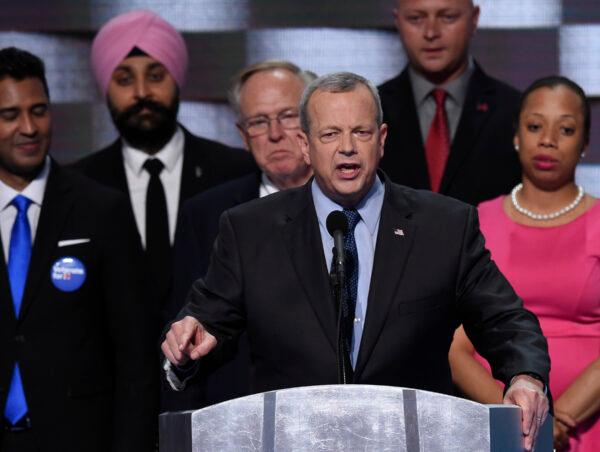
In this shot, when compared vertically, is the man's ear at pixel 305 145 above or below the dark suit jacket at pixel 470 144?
below

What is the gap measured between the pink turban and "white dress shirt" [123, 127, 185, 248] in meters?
0.23

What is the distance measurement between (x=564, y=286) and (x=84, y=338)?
135 centimetres

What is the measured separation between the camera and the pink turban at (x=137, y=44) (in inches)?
169

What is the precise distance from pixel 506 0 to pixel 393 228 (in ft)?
7.27

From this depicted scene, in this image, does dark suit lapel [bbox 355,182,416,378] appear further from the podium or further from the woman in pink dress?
the woman in pink dress

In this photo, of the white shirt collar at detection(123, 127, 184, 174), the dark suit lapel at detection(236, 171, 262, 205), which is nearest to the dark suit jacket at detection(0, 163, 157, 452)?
the dark suit lapel at detection(236, 171, 262, 205)

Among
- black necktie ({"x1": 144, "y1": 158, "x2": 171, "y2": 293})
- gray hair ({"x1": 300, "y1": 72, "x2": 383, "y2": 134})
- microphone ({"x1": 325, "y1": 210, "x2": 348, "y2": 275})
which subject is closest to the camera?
microphone ({"x1": 325, "y1": 210, "x2": 348, "y2": 275})

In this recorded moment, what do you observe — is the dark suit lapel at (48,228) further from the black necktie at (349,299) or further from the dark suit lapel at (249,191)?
the black necktie at (349,299)

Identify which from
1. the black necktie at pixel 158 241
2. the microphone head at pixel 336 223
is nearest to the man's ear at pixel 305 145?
the microphone head at pixel 336 223

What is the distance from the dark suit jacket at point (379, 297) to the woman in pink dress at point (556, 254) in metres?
0.73

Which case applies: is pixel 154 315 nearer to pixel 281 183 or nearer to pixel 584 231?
pixel 281 183

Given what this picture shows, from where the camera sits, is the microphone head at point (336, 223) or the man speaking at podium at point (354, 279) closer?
the microphone head at point (336, 223)

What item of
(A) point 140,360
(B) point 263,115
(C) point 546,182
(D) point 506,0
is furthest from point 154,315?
(D) point 506,0

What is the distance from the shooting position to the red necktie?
4.06m
